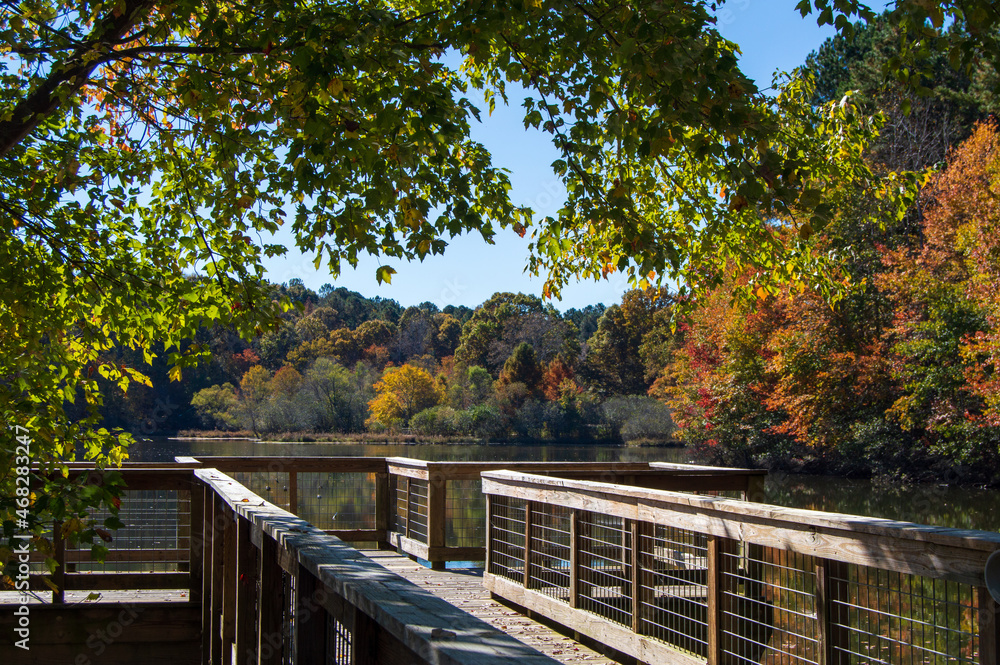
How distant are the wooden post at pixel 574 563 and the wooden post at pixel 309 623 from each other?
3.10m

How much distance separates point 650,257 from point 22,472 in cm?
430

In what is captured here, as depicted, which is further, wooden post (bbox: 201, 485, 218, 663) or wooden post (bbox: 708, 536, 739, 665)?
wooden post (bbox: 201, 485, 218, 663)

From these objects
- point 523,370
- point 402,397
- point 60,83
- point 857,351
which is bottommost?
point 402,397

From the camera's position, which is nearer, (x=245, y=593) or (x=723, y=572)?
(x=245, y=593)

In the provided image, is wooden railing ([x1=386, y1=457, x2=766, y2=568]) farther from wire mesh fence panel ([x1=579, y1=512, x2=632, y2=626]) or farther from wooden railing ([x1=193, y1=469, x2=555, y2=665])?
wooden railing ([x1=193, y1=469, x2=555, y2=665])

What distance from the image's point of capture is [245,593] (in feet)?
14.3

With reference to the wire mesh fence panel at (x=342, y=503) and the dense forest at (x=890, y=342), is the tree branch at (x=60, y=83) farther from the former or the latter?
the dense forest at (x=890, y=342)

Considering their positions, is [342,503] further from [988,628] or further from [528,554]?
[988,628]

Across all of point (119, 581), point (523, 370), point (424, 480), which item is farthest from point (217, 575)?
point (523, 370)

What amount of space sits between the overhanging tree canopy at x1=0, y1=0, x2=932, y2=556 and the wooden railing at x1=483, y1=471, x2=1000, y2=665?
6.55ft

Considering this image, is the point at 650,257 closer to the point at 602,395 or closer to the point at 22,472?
the point at 22,472

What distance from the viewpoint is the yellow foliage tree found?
63938 millimetres

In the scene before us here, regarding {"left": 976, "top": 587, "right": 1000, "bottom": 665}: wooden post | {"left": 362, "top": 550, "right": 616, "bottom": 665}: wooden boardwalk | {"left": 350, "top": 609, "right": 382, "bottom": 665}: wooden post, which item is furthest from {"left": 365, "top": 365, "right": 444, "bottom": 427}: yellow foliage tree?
{"left": 350, "top": 609, "right": 382, "bottom": 665}: wooden post

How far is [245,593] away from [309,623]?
1810mm
